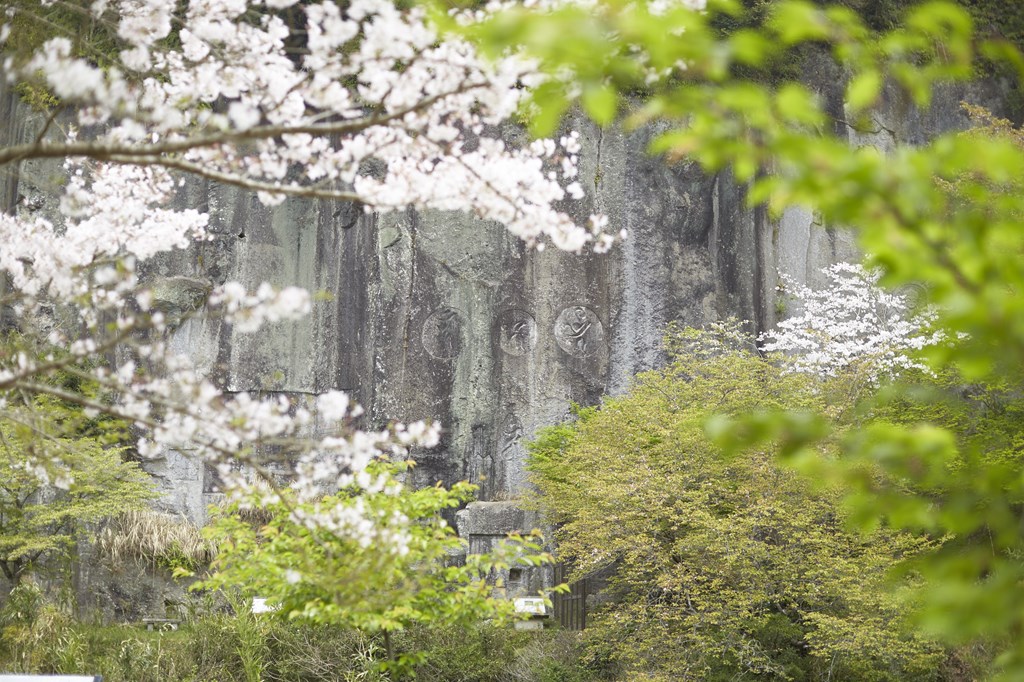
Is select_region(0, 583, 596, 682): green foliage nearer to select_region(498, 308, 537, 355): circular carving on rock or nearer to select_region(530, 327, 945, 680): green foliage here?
select_region(530, 327, 945, 680): green foliage

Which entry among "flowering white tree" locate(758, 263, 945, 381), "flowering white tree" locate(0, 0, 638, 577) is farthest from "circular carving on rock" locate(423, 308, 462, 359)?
"flowering white tree" locate(0, 0, 638, 577)

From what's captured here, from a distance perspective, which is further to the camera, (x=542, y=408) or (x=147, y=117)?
(x=542, y=408)

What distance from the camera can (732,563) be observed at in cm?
1198

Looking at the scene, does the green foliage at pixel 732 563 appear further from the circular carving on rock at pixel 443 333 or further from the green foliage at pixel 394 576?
the circular carving on rock at pixel 443 333

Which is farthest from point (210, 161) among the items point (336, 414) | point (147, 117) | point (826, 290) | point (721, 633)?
point (826, 290)

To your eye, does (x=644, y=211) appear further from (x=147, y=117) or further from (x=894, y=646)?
(x=147, y=117)

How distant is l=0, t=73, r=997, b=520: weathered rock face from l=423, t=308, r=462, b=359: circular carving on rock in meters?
0.04

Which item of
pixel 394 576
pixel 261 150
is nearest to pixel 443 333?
pixel 394 576

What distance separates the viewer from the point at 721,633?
1210 centimetres

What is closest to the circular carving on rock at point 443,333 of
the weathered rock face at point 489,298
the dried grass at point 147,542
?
the weathered rock face at point 489,298

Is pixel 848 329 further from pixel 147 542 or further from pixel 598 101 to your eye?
pixel 598 101

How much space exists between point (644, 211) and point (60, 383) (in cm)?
1210

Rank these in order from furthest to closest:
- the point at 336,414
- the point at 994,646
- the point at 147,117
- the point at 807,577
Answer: the point at 807,577 → the point at 994,646 → the point at 336,414 → the point at 147,117

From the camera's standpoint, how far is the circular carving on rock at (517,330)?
22.2 meters
